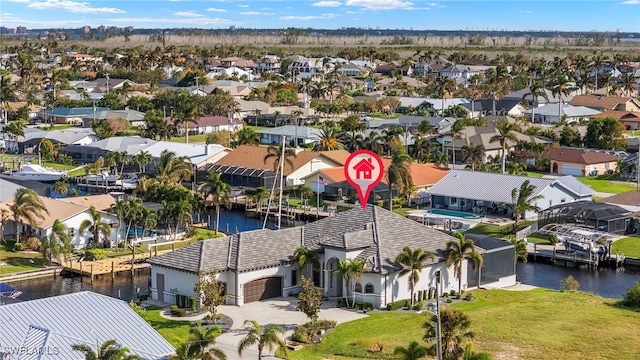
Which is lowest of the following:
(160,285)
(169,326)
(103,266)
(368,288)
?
(103,266)

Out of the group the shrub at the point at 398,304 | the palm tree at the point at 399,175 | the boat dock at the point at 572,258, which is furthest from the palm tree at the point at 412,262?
the palm tree at the point at 399,175

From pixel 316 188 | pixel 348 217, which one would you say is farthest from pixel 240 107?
pixel 348 217

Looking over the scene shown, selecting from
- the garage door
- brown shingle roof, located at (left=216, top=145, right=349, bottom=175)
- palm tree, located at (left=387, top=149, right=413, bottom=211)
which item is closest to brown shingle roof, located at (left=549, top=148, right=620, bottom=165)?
brown shingle roof, located at (left=216, top=145, right=349, bottom=175)

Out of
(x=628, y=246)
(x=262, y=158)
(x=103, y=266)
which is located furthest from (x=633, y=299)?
(x=262, y=158)

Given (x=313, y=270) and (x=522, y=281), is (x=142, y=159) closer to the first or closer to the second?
(x=313, y=270)

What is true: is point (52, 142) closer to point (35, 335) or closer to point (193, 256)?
point (193, 256)

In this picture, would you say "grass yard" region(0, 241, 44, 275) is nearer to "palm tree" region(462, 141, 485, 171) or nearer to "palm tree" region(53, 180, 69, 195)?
"palm tree" region(53, 180, 69, 195)

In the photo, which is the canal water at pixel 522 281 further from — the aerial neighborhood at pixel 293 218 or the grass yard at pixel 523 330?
the grass yard at pixel 523 330
